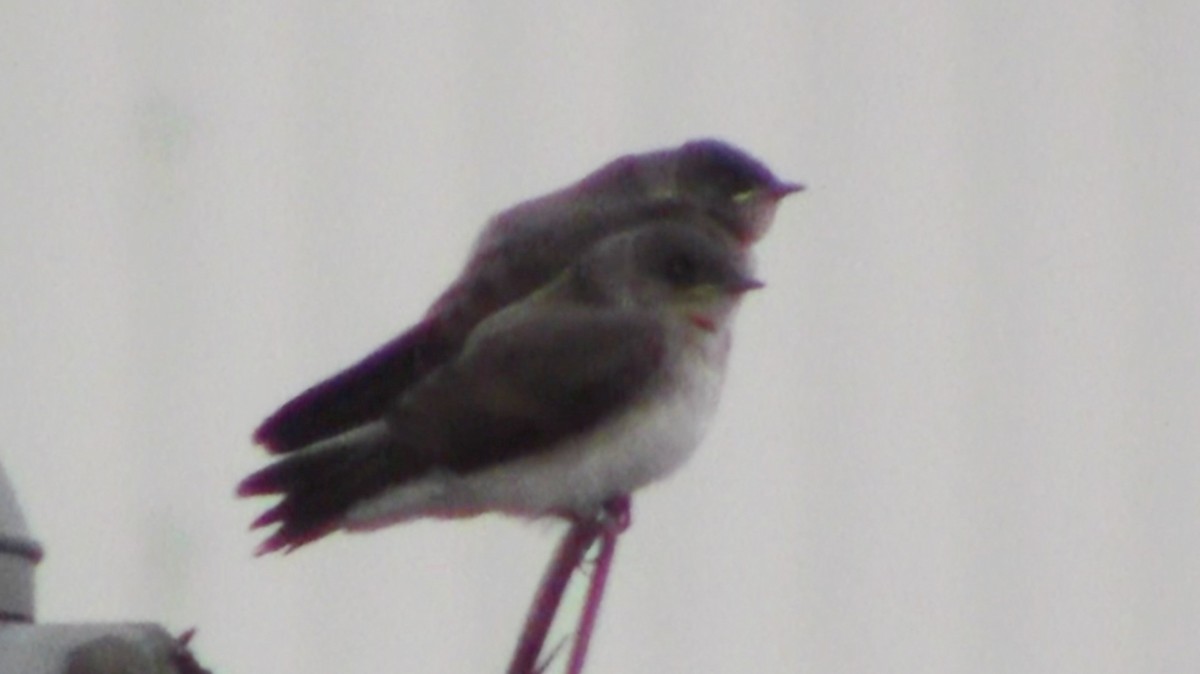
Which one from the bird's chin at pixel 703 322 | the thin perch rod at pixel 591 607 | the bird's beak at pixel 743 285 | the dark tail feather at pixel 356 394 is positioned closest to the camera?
the thin perch rod at pixel 591 607

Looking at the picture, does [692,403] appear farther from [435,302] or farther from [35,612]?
[35,612]

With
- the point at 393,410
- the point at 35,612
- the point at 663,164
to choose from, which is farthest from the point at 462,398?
the point at 663,164

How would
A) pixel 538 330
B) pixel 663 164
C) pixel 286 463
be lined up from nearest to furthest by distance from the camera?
pixel 286 463 → pixel 538 330 → pixel 663 164

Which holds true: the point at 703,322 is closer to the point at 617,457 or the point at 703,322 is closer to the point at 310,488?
the point at 617,457

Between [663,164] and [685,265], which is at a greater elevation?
[663,164]

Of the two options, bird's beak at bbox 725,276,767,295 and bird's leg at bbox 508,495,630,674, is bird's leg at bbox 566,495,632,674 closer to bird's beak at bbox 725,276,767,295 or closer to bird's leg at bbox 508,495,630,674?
bird's leg at bbox 508,495,630,674

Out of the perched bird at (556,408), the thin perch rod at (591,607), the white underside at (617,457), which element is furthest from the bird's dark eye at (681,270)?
the thin perch rod at (591,607)

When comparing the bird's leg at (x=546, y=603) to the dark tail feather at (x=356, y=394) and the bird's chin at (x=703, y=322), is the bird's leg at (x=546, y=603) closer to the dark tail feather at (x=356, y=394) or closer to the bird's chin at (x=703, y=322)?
the dark tail feather at (x=356, y=394)

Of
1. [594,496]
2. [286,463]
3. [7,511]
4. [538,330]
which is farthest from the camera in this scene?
[594,496]
